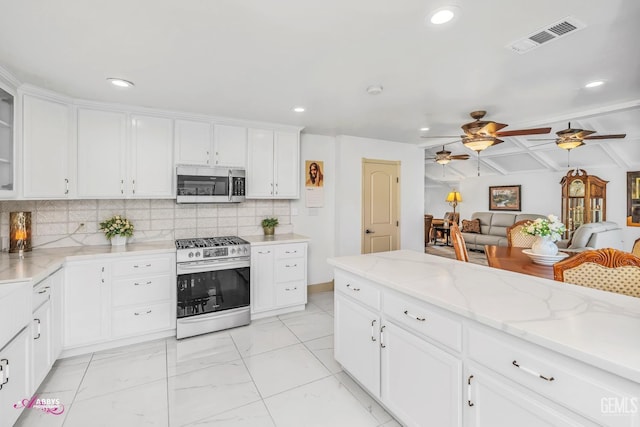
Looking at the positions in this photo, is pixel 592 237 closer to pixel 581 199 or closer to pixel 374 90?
pixel 581 199

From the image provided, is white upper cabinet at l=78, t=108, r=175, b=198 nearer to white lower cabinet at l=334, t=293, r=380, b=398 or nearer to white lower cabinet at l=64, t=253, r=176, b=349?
white lower cabinet at l=64, t=253, r=176, b=349

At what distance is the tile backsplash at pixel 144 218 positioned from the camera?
3.01m

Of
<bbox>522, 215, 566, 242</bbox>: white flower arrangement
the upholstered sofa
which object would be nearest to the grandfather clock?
the upholstered sofa

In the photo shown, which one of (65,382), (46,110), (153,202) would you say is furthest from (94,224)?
(65,382)

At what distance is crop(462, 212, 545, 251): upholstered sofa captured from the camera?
7.62 metres

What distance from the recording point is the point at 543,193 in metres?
7.43

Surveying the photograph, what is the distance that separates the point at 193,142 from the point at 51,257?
5.63 ft

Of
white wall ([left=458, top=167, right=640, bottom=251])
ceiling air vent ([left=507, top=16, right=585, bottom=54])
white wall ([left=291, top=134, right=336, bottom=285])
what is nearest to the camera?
ceiling air vent ([left=507, top=16, right=585, bottom=54])

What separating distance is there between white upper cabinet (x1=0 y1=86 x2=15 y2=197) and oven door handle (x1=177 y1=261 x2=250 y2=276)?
147cm

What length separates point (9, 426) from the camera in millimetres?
1671

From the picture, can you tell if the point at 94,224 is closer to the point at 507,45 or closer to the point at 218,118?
the point at 218,118

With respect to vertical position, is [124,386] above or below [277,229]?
below

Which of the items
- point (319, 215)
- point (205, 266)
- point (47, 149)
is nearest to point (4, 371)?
point (205, 266)

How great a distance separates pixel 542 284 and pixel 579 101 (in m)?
2.52
